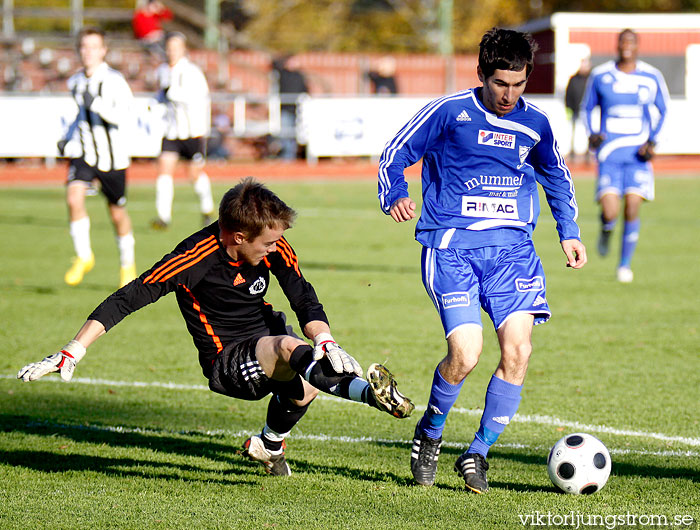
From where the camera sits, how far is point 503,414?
4504mm

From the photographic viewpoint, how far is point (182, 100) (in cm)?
1314

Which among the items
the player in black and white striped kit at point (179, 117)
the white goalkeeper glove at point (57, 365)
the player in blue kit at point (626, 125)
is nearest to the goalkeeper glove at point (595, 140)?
the player in blue kit at point (626, 125)

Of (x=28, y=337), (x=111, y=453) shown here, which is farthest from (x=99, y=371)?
(x=111, y=453)

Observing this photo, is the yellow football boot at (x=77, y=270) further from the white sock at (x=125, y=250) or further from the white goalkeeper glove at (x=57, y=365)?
the white goalkeeper glove at (x=57, y=365)

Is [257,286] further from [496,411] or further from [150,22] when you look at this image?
[150,22]

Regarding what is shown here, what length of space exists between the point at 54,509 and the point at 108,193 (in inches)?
234

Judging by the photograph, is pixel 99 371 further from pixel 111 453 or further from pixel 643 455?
pixel 643 455

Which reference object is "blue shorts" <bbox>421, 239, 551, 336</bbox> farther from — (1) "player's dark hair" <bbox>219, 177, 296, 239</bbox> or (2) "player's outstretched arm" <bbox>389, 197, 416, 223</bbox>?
(1) "player's dark hair" <bbox>219, 177, 296, 239</bbox>

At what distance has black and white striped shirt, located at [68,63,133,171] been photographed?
9469 millimetres

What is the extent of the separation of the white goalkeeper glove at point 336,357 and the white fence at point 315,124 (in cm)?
1654

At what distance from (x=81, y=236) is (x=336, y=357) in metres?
6.21

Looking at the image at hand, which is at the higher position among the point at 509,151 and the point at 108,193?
the point at 509,151

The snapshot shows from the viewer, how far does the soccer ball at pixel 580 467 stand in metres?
4.27

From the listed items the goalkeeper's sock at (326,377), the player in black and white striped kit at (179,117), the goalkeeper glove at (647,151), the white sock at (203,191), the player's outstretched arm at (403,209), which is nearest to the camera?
the goalkeeper's sock at (326,377)
